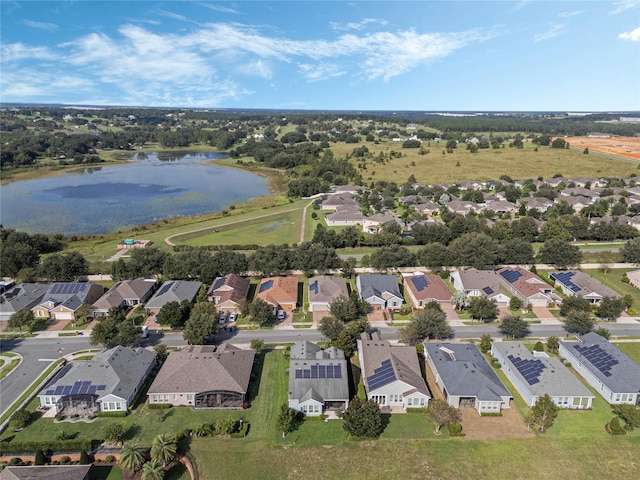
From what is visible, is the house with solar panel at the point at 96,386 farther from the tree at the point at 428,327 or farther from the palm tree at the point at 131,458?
the tree at the point at 428,327

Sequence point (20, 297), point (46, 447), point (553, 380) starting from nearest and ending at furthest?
point (46, 447) → point (553, 380) → point (20, 297)

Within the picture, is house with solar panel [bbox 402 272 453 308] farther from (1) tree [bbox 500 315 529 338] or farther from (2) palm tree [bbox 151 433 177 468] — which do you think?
(2) palm tree [bbox 151 433 177 468]

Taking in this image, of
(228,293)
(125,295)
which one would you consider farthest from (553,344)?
(125,295)

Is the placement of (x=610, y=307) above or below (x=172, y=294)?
above

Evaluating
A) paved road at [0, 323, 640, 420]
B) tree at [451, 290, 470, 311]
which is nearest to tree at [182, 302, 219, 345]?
paved road at [0, 323, 640, 420]

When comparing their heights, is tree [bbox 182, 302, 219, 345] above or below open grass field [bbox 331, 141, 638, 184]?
below

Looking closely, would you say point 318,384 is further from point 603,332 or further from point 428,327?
point 603,332

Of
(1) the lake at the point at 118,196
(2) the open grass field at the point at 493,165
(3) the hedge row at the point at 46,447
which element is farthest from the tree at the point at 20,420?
(2) the open grass field at the point at 493,165
